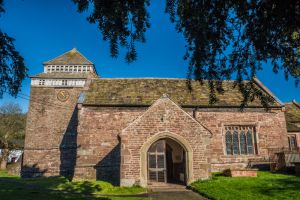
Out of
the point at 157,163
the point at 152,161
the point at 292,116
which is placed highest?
the point at 292,116

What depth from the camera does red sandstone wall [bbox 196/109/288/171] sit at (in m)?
21.6

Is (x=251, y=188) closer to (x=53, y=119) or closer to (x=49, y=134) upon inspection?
(x=49, y=134)

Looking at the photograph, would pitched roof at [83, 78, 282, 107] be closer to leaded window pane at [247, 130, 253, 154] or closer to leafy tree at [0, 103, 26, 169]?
leaded window pane at [247, 130, 253, 154]

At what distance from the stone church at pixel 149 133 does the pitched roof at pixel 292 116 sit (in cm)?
39

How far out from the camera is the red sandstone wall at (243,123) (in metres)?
21.6

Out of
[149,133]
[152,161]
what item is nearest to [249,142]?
[152,161]

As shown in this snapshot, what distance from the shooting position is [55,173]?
2972cm

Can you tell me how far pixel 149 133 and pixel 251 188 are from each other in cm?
612

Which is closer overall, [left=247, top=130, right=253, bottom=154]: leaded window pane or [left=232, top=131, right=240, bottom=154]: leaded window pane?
[left=232, top=131, right=240, bottom=154]: leaded window pane

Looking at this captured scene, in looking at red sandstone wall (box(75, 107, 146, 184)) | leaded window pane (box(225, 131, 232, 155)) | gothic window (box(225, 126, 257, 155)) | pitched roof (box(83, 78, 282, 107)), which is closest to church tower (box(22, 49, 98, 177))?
pitched roof (box(83, 78, 282, 107))

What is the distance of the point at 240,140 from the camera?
882 inches

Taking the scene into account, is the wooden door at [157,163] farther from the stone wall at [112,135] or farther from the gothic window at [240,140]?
the gothic window at [240,140]

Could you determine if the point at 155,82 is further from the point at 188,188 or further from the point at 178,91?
the point at 188,188

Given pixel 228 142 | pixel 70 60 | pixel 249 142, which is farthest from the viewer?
pixel 70 60
